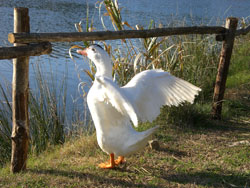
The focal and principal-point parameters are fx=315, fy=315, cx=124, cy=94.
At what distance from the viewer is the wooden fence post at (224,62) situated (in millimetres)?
4414

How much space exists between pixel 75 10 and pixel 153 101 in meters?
10.2

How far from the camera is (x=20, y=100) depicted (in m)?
2.87

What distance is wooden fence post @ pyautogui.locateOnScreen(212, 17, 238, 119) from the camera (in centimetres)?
441

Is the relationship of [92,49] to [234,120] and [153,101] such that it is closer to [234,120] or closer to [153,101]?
[153,101]

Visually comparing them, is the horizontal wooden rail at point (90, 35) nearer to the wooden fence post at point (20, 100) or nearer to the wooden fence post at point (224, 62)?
the wooden fence post at point (20, 100)

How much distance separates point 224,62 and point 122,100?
262cm

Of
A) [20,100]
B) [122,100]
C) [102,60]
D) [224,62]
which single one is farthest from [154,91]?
[224,62]

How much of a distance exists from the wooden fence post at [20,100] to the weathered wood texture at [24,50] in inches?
6.1

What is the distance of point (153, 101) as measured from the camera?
3.17 metres

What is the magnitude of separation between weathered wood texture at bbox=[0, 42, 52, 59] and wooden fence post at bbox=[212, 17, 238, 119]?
8.67ft

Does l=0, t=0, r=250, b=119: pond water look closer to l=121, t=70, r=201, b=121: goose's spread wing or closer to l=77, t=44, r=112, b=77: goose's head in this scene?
l=121, t=70, r=201, b=121: goose's spread wing

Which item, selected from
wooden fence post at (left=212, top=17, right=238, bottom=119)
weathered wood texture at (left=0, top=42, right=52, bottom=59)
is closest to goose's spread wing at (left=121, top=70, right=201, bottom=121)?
weathered wood texture at (left=0, top=42, right=52, bottom=59)

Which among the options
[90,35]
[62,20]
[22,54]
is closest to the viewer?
[22,54]

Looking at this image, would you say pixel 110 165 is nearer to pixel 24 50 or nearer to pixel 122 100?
pixel 122 100
